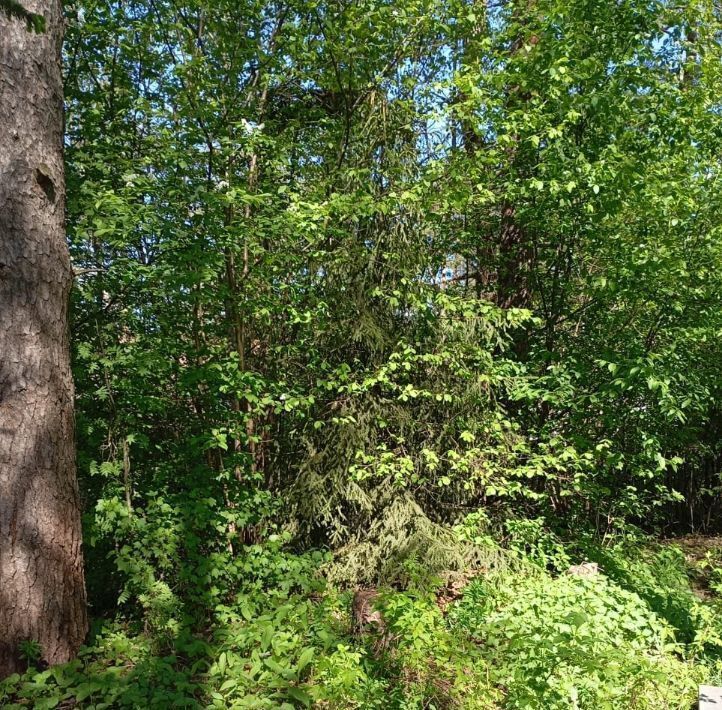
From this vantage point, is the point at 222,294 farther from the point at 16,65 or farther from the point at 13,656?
the point at 13,656

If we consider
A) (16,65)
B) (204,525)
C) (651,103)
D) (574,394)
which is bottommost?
(204,525)

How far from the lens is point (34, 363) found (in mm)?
3189

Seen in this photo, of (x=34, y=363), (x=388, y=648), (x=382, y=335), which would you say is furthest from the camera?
(x=382, y=335)

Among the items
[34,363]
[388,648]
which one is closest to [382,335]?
[388,648]

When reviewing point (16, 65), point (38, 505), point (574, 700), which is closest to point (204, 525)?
point (38, 505)

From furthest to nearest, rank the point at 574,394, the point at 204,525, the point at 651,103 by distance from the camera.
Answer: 1. the point at 574,394
2. the point at 651,103
3. the point at 204,525

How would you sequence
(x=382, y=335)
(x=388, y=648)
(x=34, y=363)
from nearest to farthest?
(x=34, y=363) → (x=388, y=648) → (x=382, y=335)

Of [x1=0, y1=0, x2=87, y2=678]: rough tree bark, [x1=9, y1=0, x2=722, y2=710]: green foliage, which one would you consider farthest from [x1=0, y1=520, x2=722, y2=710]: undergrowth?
[x1=0, y1=0, x2=87, y2=678]: rough tree bark

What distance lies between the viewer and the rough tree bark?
3.09 metres

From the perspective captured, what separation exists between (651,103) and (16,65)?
5338 mm

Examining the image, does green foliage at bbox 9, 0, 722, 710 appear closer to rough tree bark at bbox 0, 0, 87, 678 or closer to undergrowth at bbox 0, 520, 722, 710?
undergrowth at bbox 0, 520, 722, 710

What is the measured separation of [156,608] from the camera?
13.1 ft

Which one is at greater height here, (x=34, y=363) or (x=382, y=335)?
(x=382, y=335)

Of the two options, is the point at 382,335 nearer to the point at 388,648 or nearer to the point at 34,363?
the point at 388,648
